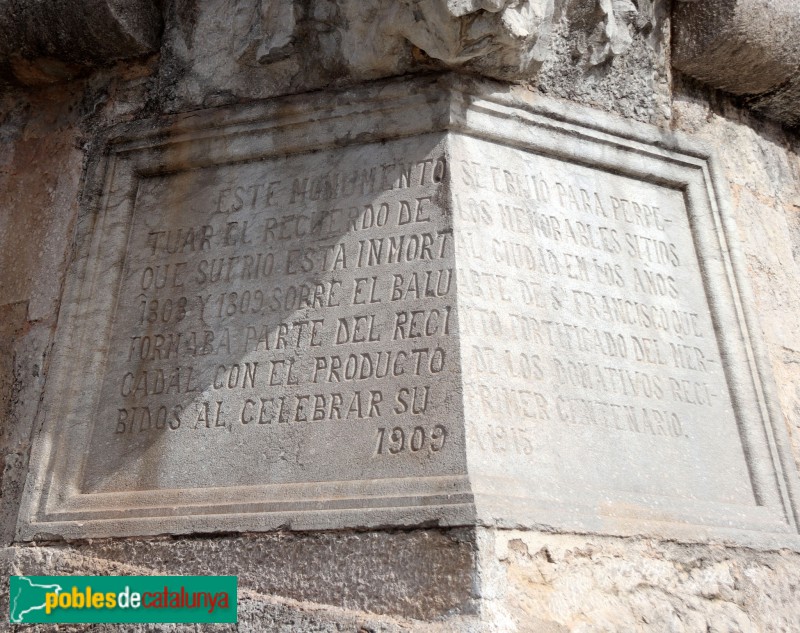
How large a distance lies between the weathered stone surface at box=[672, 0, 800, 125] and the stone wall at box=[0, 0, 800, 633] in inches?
3.6

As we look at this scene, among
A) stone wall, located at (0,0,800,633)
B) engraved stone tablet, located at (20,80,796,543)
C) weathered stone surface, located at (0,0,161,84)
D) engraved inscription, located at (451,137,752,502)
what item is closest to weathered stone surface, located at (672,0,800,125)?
stone wall, located at (0,0,800,633)

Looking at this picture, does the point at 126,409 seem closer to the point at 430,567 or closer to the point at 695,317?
the point at 430,567

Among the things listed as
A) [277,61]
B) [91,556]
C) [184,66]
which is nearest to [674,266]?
[277,61]

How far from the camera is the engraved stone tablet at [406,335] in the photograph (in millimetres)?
2932

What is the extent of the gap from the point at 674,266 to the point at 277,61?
1.72 m

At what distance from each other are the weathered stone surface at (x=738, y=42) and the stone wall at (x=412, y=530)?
0.09 m

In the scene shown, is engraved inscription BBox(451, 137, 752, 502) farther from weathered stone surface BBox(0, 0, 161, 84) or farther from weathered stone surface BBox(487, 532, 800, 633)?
weathered stone surface BBox(0, 0, 161, 84)

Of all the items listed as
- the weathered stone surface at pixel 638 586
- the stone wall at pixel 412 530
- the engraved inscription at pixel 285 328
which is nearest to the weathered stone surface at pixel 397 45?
the stone wall at pixel 412 530

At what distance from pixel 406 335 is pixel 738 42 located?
205 cm

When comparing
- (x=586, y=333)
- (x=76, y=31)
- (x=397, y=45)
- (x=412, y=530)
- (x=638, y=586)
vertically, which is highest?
(x=76, y=31)

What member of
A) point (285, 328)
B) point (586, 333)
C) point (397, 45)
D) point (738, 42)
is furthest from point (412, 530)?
point (738, 42)

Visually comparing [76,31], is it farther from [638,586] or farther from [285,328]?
[638,586]

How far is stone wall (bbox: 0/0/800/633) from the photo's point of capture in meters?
2.68

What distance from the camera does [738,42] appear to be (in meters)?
3.91
